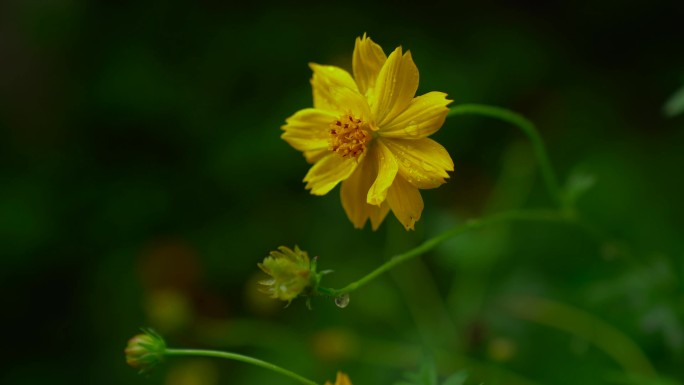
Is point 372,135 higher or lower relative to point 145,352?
higher

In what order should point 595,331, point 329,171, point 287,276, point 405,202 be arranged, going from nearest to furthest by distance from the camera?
point 287,276
point 405,202
point 329,171
point 595,331

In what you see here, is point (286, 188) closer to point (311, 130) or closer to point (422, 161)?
point (311, 130)

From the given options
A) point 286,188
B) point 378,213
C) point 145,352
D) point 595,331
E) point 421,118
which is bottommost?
point 145,352

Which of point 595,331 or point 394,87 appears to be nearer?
point 394,87

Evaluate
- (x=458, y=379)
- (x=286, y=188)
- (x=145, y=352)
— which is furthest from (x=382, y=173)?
(x=286, y=188)

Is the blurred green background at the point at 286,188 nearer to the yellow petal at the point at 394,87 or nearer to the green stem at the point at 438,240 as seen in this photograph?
the green stem at the point at 438,240

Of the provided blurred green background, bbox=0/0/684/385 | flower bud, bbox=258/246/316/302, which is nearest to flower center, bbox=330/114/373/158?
flower bud, bbox=258/246/316/302

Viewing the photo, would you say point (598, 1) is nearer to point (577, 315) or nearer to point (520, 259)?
point (520, 259)

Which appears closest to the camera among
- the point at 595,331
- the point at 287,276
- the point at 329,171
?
the point at 287,276

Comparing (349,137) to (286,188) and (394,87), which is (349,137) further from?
(286,188)
